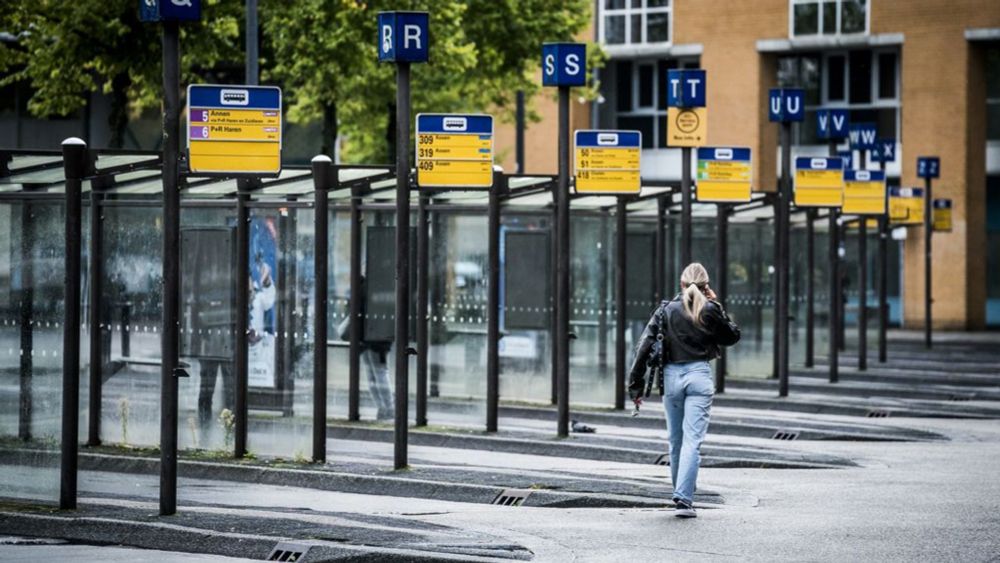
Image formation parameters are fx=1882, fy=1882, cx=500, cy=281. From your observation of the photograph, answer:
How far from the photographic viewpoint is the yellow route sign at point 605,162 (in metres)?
19.2

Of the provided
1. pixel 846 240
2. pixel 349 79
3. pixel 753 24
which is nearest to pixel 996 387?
pixel 846 240

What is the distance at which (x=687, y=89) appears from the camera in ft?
73.7

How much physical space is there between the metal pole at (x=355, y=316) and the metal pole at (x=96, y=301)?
309cm

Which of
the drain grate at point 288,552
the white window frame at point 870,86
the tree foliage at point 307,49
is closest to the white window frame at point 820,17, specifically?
the white window frame at point 870,86

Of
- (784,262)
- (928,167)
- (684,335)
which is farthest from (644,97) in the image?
(684,335)

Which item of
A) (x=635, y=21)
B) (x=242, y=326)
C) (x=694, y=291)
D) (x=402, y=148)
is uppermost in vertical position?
(x=635, y=21)

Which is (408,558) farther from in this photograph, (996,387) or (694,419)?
(996,387)

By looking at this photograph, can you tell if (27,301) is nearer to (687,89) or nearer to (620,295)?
(620,295)

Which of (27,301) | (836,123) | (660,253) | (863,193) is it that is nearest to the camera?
(27,301)

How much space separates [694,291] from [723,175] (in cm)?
1026

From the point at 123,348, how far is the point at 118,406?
537 millimetres

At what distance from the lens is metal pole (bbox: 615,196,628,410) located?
826 inches

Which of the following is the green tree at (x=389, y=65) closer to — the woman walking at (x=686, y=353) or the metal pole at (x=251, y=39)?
the metal pole at (x=251, y=39)

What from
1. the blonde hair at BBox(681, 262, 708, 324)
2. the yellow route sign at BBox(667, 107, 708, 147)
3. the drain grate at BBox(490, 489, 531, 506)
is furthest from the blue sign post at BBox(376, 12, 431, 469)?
the yellow route sign at BBox(667, 107, 708, 147)
